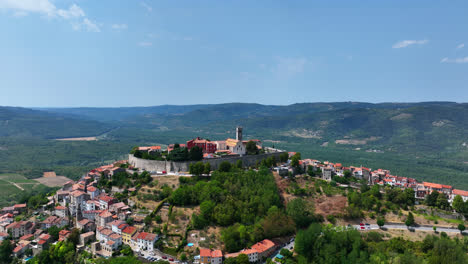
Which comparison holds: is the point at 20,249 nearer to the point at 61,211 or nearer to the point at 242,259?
the point at 61,211

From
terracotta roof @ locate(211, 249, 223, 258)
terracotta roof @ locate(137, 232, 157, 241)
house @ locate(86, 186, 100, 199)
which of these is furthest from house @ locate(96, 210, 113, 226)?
terracotta roof @ locate(211, 249, 223, 258)

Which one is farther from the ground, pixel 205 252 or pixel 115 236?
pixel 115 236

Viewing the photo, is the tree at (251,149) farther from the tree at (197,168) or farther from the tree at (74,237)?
the tree at (74,237)

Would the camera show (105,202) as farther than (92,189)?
No

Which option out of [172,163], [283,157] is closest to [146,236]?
[172,163]

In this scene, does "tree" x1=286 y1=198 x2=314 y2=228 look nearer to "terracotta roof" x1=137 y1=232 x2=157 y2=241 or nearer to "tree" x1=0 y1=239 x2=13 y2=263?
"terracotta roof" x1=137 y1=232 x2=157 y2=241

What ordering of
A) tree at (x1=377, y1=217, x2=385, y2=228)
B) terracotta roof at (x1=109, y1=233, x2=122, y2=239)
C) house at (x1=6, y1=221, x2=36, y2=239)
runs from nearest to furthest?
terracotta roof at (x1=109, y1=233, x2=122, y2=239)
house at (x1=6, y1=221, x2=36, y2=239)
tree at (x1=377, y1=217, x2=385, y2=228)

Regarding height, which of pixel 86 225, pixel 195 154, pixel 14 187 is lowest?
pixel 14 187
